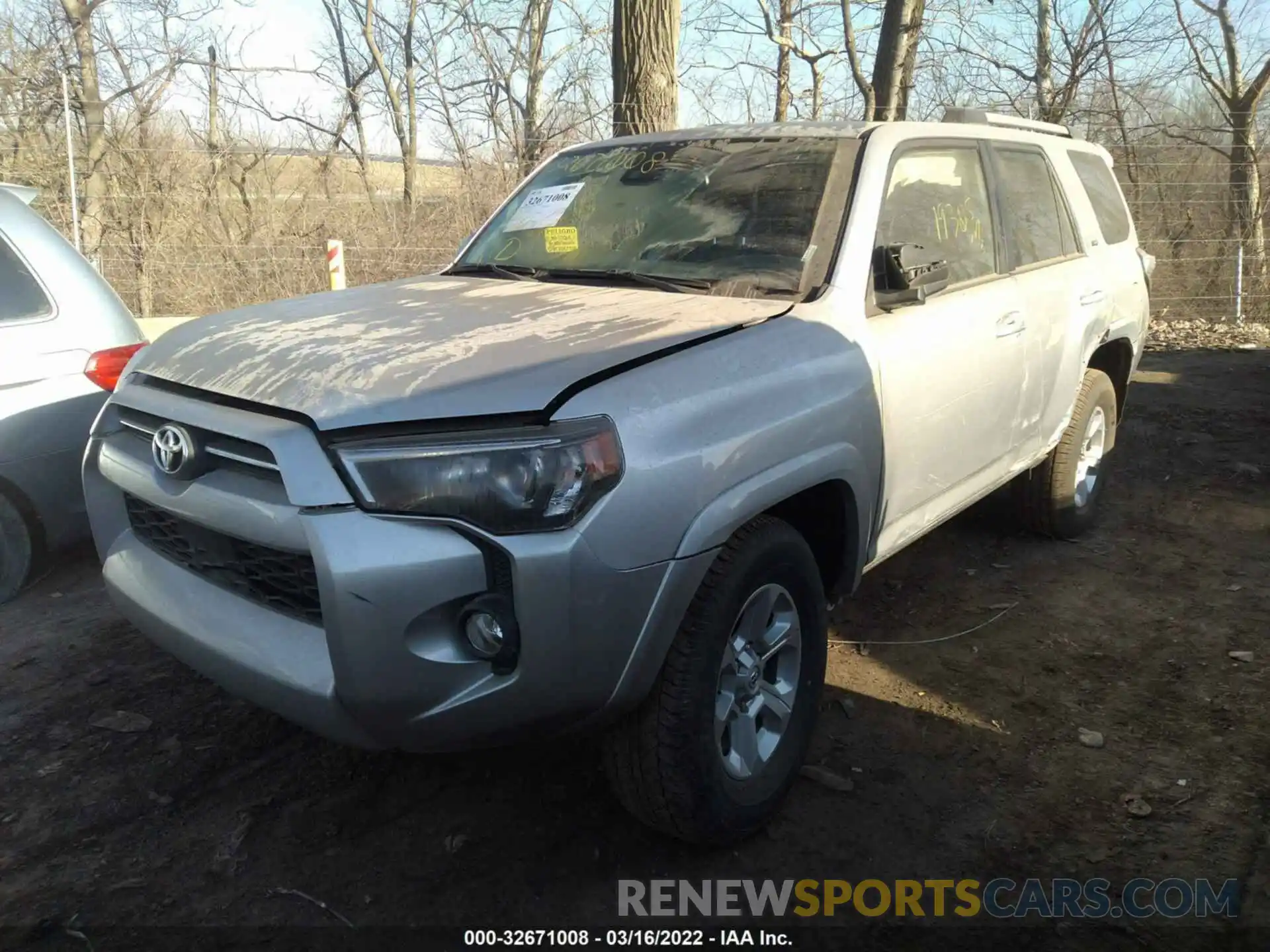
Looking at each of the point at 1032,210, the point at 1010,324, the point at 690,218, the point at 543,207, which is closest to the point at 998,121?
the point at 1032,210

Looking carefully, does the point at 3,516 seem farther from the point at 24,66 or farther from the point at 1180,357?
the point at 24,66

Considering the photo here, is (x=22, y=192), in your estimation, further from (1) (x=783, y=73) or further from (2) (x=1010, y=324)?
(1) (x=783, y=73)

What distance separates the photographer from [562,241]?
3660 millimetres

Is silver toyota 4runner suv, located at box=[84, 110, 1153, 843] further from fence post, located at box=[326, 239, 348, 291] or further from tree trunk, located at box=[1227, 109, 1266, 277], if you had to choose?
tree trunk, located at box=[1227, 109, 1266, 277]

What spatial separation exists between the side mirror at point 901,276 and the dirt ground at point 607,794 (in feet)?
4.54

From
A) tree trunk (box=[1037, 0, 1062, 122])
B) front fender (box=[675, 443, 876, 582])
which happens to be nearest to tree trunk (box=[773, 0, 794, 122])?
tree trunk (box=[1037, 0, 1062, 122])

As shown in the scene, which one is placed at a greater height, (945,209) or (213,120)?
(213,120)

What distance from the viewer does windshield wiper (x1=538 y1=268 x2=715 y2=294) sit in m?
3.14

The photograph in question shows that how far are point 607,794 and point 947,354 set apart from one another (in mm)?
1806

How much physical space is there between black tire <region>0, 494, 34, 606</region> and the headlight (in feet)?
8.74

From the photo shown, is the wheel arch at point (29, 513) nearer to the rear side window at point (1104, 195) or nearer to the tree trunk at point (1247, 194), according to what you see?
the rear side window at point (1104, 195)

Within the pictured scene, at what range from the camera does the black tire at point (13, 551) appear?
3.96 metres

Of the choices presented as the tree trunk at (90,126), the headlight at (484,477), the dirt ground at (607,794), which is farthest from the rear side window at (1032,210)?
the tree trunk at (90,126)

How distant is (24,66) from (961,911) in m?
16.0
